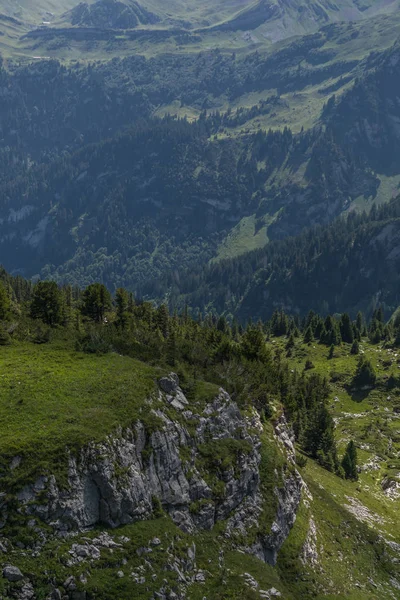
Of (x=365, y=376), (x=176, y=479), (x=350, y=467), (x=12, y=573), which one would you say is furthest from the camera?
(x=365, y=376)

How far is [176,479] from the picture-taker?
5166 centimetres

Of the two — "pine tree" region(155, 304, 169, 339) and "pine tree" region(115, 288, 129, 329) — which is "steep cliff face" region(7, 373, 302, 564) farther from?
"pine tree" region(155, 304, 169, 339)

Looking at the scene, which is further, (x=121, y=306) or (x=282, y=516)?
(x=121, y=306)

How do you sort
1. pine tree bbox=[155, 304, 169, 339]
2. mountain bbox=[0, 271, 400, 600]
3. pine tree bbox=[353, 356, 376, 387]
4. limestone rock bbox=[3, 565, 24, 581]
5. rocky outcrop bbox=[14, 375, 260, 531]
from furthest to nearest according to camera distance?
pine tree bbox=[353, 356, 376, 387] < pine tree bbox=[155, 304, 169, 339] < rocky outcrop bbox=[14, 375, 260, 531] < mountain bbox=[0, 271, 400, 600] < limestone rock bbox=[3, 565, 24, 581]

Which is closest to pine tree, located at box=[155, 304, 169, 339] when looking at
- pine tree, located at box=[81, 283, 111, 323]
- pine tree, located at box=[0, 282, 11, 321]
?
pine tree, located at box=[81, 283, 111, 323]

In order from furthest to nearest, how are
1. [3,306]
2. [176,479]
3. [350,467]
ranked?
[350,467]
[3,306]
[176,479]

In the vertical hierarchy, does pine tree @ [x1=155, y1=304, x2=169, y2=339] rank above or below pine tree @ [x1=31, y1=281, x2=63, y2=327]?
below

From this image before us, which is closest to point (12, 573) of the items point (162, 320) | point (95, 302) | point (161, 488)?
point (161, 488)

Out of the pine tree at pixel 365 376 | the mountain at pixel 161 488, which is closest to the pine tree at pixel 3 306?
the mountain at pixel 161 488

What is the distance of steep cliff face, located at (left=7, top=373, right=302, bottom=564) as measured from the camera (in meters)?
42.8

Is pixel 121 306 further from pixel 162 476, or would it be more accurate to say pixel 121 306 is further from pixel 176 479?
pixel 162 476

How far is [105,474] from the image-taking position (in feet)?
147

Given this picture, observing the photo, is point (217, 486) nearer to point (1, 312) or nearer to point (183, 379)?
point (183, 379)

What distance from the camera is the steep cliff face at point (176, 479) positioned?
140 feet
